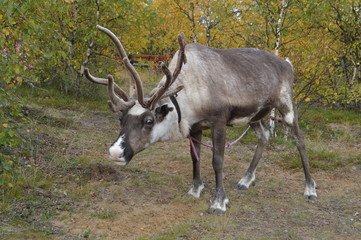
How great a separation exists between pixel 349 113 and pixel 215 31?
4742mm

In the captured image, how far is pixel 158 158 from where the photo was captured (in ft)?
22.4

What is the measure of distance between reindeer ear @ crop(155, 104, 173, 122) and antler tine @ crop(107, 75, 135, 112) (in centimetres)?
30

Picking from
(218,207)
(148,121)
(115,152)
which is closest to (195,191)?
(218,207)

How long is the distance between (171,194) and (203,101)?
Answer: 4.69ft

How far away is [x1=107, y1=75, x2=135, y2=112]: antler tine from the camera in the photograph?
409 centimetres

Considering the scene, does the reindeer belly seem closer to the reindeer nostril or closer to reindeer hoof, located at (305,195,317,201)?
reindeer hoof, located at (305,195,317,201)

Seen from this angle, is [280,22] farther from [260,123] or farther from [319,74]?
[260,123]

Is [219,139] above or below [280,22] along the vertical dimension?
below

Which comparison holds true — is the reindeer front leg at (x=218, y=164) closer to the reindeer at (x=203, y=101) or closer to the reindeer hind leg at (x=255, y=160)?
the reindeer at (x=203, y=101)

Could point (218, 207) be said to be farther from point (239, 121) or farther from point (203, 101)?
point (203, 101)

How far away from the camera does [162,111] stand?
4320mm

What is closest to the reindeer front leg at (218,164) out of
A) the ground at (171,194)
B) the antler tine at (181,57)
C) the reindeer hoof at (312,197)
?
the ground at (171,194)

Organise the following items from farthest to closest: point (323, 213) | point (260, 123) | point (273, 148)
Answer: point (273, 148) → point (260, 123) → point (323, 213)

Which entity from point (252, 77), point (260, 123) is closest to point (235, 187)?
point (260, 123)
